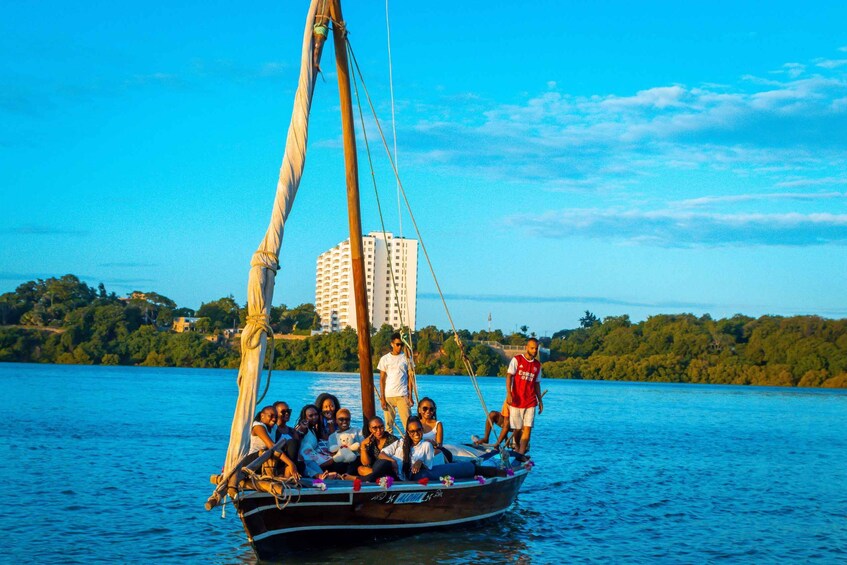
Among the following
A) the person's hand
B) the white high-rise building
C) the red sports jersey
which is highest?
the white high-rise building

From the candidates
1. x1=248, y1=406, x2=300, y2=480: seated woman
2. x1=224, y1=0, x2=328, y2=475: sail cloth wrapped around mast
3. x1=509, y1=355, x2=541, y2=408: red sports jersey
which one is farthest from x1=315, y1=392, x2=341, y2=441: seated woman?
x1=509, y1=355, x2=541, y2=408: red sports jersey

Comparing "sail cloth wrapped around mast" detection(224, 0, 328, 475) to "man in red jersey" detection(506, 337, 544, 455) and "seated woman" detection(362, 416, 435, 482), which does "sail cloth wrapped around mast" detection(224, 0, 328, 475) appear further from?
"man in red jersey" detection(506, 337, 544, 455)

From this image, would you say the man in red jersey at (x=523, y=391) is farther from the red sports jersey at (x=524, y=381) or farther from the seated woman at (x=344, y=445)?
the seated woman at (x=344, y=445)

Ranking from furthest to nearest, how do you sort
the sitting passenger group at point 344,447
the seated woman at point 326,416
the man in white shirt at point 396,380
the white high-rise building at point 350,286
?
the white high-rise building at point 350,286 < the man in white shirt at point 396,380 < the seated woman at point 326,416 < the sitting passenger group at point 344,447

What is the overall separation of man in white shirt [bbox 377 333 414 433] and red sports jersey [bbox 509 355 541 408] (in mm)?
2133

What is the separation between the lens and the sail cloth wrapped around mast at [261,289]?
37.0 ft

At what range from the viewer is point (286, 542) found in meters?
12.8

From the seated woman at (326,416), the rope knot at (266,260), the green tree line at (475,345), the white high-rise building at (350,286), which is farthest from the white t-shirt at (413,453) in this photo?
the white high-rise building at (350,286)

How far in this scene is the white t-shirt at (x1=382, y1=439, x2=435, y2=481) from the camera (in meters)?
13.9

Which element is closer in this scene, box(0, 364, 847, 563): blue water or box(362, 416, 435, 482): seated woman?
box(362, 416, 435, 482): seated woman

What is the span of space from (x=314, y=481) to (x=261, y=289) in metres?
2.92

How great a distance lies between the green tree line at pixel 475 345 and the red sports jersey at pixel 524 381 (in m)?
86.8

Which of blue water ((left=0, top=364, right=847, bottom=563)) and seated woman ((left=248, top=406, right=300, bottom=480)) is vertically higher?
seated woman ((left=248, top=406, right=300, bottom=480))

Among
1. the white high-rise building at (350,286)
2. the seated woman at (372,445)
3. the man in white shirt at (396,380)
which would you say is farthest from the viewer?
the white high-rise building at (350,286)
